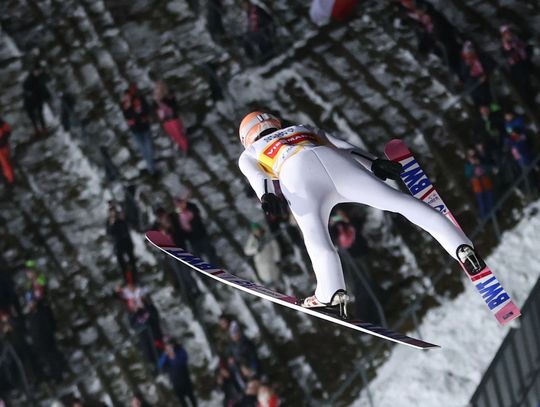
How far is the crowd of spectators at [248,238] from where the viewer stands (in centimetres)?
1647

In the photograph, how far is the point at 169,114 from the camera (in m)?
19.5

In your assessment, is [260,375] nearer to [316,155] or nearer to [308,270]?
[308,270]

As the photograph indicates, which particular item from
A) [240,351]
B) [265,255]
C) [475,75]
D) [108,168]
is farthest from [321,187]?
[108,168]

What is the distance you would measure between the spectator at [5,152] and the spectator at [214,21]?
10.6ft

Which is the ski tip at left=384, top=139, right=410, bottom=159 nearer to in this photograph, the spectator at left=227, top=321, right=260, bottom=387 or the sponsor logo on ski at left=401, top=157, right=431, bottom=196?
the sponsor logo on ski at left=401, top=157, right=431, bottom=196

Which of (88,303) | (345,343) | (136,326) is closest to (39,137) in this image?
(88,303)

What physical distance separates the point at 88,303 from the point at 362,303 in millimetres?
4063

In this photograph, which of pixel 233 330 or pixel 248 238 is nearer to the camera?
pixel 233 330

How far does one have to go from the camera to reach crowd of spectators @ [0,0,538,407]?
648 inches

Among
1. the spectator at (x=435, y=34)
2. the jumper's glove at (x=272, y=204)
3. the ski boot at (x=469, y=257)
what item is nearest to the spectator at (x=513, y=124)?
the spectator at (x=435, y=34)

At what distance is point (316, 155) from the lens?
36.2 feet

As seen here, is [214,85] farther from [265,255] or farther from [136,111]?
[265,255]

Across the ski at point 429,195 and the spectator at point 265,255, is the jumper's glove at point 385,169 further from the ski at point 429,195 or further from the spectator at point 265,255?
the spectator at point 265,255

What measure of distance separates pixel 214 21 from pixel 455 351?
7.08m
